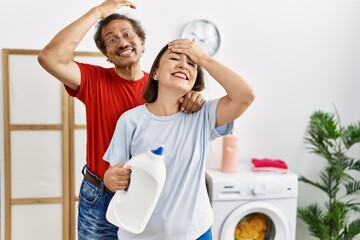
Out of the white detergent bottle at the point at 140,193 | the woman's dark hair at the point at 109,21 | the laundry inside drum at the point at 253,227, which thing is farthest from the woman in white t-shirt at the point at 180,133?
the laundry inside drum at the point at 253,227

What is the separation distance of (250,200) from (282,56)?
1117 mm

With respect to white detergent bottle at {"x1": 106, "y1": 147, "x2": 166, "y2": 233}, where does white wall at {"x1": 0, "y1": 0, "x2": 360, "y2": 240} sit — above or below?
above

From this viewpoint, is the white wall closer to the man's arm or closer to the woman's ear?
the man's arm

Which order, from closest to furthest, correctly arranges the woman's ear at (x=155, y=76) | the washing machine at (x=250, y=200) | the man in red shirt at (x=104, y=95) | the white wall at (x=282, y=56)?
the woman's ear at (x=155, y=76), the man in red shirt at (x=104, y=95), the washing machine at (x=250, y=200), the white wall at (x=282, y=56)

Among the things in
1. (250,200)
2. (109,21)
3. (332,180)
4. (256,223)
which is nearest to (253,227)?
(256,223)

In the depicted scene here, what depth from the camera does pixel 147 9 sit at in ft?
8.16

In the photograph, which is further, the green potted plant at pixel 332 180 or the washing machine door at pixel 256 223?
the green potted plant at pixel 332 180

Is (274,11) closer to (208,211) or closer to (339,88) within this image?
(339,88)

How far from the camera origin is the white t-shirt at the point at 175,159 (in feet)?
3.83

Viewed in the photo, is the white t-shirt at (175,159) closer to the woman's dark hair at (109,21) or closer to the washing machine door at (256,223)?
the woman's dark hair at (109,21)

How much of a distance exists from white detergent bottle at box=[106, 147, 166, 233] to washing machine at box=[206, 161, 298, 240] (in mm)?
1227

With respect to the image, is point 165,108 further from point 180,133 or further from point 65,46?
point 65,46

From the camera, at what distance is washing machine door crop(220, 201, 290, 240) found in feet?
7.50

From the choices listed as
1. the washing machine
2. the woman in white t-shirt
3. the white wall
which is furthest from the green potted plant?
the woman in white t-shirt
